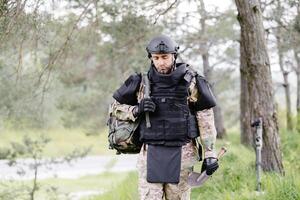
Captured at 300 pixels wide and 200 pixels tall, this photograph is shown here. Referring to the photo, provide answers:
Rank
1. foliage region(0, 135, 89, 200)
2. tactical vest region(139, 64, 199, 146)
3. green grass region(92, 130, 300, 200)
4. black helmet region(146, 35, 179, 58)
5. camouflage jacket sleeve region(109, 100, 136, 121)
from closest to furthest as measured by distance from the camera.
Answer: black helmet region(146, 35, 179, 58) → tactical vest region(139, 64, 199, 146) → camouflage jacket sleeve region(109, 100, 136, 121) → green grass region(92, 130, 300, 200) → foliage region(0, 135, 89, 200)

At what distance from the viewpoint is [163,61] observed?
4.40 metres

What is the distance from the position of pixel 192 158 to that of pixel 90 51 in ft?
39.1

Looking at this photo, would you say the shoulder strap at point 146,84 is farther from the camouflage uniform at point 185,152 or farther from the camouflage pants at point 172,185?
Answer: the camouflage pants at point 172,185

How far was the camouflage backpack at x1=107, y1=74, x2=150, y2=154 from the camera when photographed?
14.9 feet

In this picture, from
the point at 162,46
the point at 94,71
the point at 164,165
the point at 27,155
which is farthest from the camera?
the point at 94,71

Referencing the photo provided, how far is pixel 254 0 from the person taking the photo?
7348 mm

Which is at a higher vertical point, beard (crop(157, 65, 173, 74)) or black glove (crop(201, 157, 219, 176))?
beard (crop(157, 65, 173, 74))

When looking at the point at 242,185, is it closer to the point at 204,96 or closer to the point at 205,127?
the point at 205,127

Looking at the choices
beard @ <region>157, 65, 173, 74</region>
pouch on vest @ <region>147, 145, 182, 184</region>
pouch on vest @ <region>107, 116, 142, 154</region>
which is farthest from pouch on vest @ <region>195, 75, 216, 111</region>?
pouch on vest @ <region>107, 116, 142, 154</region>

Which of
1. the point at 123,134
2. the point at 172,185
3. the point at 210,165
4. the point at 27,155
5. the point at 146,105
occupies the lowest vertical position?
the point at 27,155

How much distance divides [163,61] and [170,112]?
386mm

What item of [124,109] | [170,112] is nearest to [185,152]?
[170,112]

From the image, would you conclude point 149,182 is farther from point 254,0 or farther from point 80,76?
point 80,76

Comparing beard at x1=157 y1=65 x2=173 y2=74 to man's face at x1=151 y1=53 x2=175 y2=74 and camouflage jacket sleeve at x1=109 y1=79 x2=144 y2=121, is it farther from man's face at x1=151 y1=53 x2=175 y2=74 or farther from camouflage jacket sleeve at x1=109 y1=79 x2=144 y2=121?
camouflage jacket sleeve at x1=109 y1=79 x2=144 y2=121
